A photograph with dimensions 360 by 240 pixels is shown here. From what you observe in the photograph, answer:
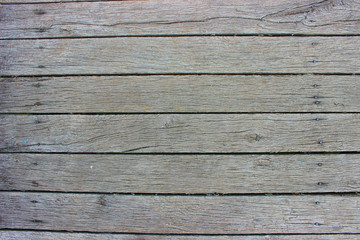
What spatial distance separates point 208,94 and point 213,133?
10.0 inches

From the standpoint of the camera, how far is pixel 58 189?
4.43ft

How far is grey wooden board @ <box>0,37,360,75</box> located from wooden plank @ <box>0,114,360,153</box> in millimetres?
310

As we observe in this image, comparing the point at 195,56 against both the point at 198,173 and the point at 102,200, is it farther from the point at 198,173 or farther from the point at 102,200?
the point at 102,200

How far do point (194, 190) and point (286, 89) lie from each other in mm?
888

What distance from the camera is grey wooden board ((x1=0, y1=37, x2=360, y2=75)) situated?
1.34 m

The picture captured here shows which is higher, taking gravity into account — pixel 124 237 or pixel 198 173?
pixel 198 173

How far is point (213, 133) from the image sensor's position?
132 centimetres

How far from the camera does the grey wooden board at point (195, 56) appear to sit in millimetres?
1342

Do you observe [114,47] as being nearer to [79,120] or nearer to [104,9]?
[104,9]

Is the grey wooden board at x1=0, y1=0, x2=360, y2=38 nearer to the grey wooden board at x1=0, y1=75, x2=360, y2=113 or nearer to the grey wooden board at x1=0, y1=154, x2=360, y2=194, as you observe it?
the grey wooden board at x1=0, y1=75, x2=360, y2=113

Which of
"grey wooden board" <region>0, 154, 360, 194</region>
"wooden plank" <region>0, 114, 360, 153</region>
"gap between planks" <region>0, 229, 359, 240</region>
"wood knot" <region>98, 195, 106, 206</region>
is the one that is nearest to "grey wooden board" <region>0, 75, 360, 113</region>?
"wooden plank" <region>0, 114, 360, 153</region>

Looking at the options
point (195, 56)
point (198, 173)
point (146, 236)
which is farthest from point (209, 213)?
point (195, 56)

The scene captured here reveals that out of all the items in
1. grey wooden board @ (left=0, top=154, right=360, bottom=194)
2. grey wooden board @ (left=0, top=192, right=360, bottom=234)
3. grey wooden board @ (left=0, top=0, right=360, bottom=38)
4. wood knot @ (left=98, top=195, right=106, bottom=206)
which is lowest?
grey wooden board @ (left=0, top=192, right=360, bottom=234)

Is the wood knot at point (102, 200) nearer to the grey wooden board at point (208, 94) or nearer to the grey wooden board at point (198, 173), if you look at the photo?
the grey wooden board at point (198, 173)
